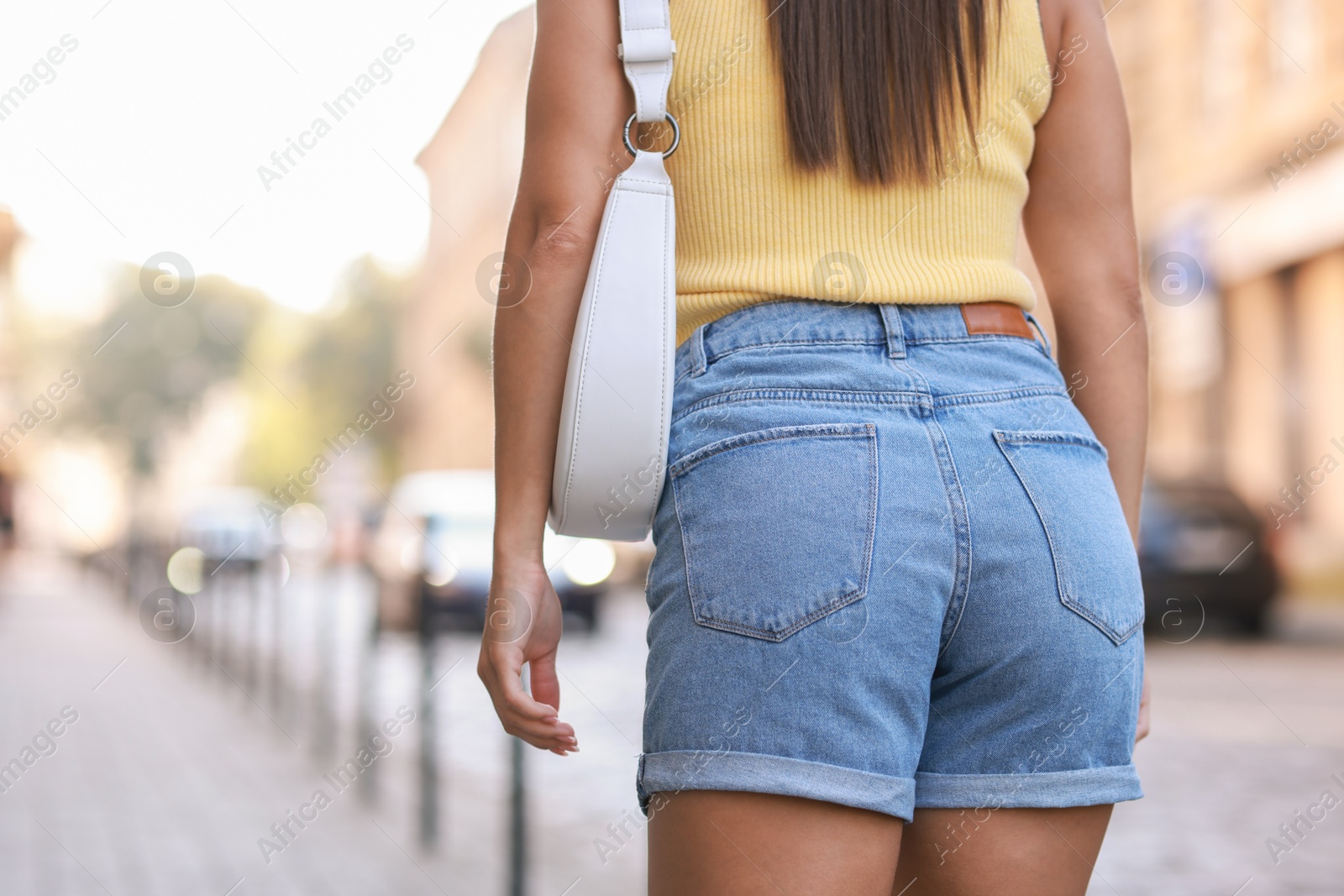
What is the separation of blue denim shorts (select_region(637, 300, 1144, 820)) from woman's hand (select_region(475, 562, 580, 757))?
0.53 ft

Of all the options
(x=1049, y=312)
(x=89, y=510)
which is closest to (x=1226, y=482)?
(x=1049, y=312)

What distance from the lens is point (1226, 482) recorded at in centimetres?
1352

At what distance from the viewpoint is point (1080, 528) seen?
1374mm

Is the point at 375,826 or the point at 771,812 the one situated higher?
the point at 771,812

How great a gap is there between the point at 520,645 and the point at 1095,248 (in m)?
0.85

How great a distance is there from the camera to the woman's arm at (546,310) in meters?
1.47

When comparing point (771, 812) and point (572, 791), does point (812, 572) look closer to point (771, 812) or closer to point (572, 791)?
point (771, 812)

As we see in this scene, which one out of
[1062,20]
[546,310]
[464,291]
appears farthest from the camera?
[464,291]

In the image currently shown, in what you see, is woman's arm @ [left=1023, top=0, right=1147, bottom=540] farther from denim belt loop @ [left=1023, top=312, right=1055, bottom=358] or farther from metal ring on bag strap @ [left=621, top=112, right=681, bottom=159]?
metal ring on bag strap @ [left=621, top=112, right=681, bottom=159]

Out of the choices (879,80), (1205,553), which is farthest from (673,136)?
Answer: (1205,553)

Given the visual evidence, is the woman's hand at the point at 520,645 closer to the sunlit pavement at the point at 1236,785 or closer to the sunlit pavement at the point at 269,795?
the sunlit pavement at the point at 269,795

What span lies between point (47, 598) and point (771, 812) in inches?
1326

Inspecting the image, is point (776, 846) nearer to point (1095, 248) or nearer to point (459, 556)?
point (1095, 248)

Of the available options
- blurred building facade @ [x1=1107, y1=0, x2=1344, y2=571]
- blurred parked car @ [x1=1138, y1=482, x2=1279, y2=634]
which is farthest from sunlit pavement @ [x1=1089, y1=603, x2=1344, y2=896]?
blurred building facade @ [x1=1107, y1=0, x2=1344, y2=571]
